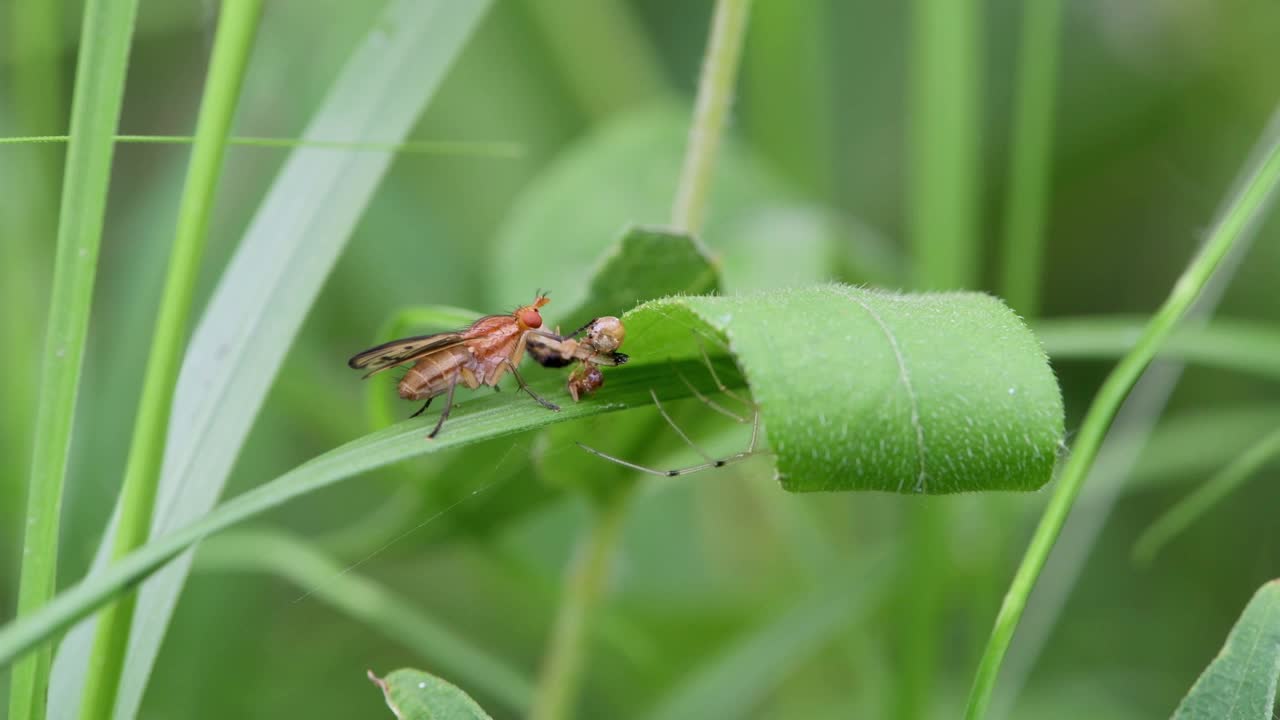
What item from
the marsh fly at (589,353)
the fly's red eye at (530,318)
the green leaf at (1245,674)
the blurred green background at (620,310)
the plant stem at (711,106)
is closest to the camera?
the green leaf at (1245,674)

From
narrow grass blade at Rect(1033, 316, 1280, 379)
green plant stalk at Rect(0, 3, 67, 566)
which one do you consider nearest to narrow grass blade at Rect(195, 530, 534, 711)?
green plant stalk at Rect(0, 3, 67, 566)

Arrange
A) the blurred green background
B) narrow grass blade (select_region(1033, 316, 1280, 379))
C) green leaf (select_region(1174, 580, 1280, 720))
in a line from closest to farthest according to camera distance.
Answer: green leaf (select_region(1174, 580, 1280, 720))
narrow grass blade (select_region(1033, 316, 1280, 379))
the blurred green background

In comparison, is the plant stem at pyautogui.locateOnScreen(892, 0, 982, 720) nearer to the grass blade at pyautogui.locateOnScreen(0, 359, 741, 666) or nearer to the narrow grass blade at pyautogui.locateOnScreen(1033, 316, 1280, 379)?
the narrow grass blade at pyautogui.locateOnScreen(1033, 316, 1280, 379)

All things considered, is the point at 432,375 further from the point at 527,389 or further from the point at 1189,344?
the point at 1189,344

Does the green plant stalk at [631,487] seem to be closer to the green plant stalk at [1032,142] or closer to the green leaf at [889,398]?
the green plant stalk at [1032,142]

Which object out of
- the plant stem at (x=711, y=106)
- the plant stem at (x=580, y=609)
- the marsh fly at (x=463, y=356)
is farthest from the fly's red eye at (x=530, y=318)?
the plant stem at (x=580, y=609)

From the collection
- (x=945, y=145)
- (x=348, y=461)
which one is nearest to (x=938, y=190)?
(x=945, y=145)
